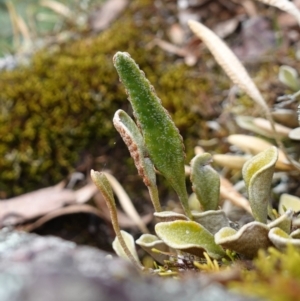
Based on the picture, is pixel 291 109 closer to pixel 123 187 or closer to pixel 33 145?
pixel 123 187

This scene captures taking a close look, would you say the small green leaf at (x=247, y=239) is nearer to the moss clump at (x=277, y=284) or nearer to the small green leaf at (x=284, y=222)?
the small green leaf at (x=284, y=222)

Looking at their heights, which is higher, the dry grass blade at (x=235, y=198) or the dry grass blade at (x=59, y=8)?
the dry grass blade at (x=59, y=8)

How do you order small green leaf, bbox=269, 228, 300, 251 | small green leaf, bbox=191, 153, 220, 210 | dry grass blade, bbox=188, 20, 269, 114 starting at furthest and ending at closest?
1. dry grass blade, bbox=188, 20, 269, 114
2. small green leaf, bbox=191, 153, 220, 210
3. small green leaf, bbox=269, 228, 300, 251

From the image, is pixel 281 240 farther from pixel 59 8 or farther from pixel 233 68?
pixel 59 8

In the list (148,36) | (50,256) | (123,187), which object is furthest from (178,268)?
(148,36)

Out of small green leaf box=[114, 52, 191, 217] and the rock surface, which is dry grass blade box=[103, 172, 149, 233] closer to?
small green leaf box=[114, 52, 191, 217]

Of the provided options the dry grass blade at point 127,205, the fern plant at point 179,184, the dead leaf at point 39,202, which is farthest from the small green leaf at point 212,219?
the dead leaf at point 39,202

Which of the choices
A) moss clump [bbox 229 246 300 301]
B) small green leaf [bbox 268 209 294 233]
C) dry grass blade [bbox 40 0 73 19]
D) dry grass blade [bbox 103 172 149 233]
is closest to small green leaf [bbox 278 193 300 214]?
small green leaf [bbox 268 209 294 233]
